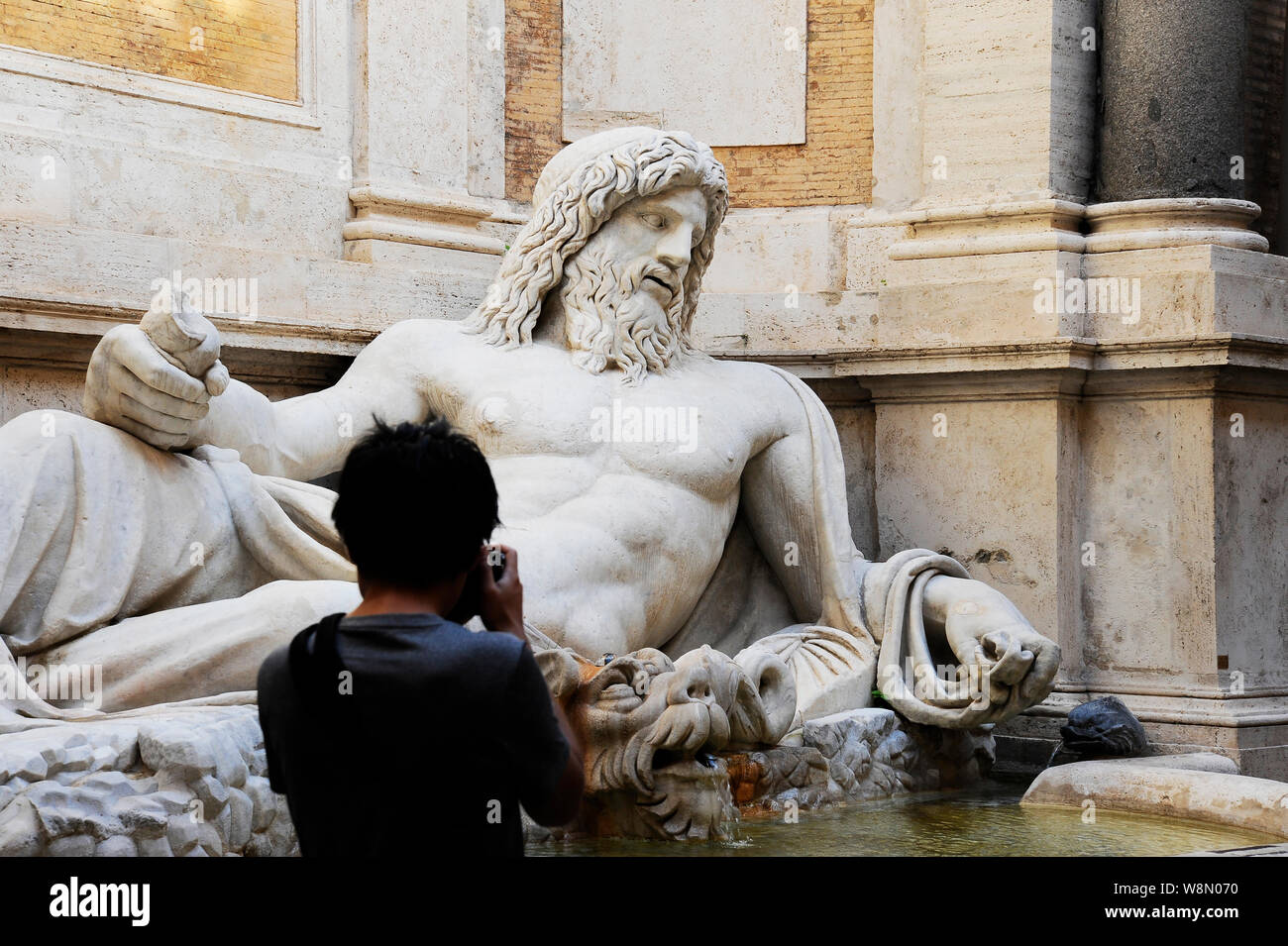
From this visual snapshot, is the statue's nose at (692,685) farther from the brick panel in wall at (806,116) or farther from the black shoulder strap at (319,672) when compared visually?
the brick panel in wall at (806,116)

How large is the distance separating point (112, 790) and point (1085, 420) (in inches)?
161

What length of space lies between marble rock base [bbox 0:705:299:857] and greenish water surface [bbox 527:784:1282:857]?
732mm

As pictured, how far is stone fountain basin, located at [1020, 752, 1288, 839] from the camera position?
4949 mm

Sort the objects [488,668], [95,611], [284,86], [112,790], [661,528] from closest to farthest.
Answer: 1. [488,668]
2. [112,790]
3. [95,611]
4. [661,528]
5. [284,86]

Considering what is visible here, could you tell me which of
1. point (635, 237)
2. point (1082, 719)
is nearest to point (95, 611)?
point (635, 237)

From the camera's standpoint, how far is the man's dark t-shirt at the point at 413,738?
2.16 meters

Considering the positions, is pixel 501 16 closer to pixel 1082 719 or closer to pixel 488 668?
pixel 1082 719

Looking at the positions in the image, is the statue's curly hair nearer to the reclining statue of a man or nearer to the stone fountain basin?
the reclining statue of a man

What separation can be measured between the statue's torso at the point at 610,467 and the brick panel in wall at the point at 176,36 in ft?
4.98

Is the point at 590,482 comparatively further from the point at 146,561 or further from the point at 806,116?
the point at 806,116

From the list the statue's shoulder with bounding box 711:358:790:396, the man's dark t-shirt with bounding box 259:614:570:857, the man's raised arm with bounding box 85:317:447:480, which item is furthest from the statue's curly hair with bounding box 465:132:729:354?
the man's dark t-shirt with bounding box 259:614:570:857

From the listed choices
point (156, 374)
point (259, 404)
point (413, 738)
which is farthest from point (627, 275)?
point (413, 738)

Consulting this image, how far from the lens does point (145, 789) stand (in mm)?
3746
